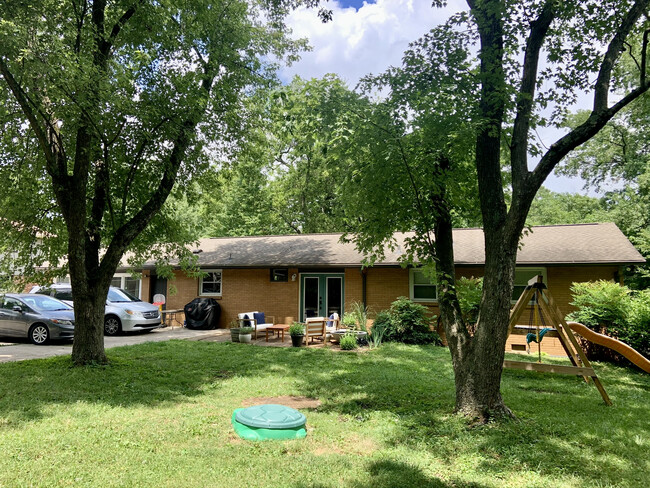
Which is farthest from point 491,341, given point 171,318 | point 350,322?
point 171,318

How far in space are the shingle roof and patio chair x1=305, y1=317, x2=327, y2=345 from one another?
2937 mm

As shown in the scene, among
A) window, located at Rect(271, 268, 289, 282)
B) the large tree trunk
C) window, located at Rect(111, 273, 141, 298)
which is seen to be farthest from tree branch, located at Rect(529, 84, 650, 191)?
window, located at Rect(111, 273, 141, 298)

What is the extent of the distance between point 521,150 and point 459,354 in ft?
9.89

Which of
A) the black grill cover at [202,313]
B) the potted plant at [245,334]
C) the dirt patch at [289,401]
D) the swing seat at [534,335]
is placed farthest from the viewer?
the black grill cover at [202,313]

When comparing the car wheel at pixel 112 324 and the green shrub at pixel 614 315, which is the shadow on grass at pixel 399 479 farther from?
the car wheel at pixel 112 324

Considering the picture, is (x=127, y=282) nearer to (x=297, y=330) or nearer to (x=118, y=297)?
(x=118, y=297)

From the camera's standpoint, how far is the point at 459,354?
602 cm

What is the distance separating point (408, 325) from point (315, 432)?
876 cm

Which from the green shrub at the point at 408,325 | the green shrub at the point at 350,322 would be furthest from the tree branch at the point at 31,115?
the green shrub at the point at 408,325

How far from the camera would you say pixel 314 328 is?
518 inches

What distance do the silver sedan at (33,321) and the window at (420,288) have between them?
11407 millimetres

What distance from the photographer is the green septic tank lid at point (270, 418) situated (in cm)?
505

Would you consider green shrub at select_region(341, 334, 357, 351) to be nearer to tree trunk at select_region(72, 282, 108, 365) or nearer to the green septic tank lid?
tree trunk at select_region(72, 282, 108, 365)

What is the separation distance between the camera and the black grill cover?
17.2 meters
